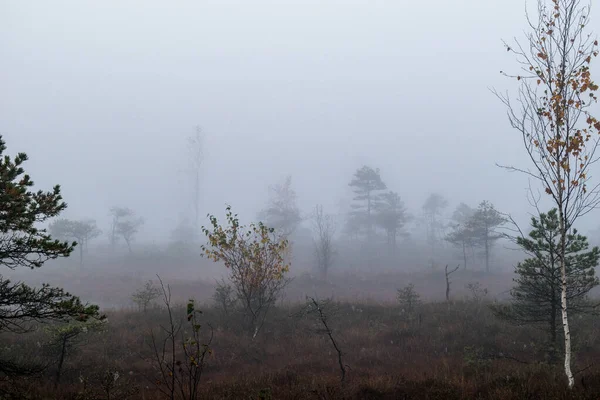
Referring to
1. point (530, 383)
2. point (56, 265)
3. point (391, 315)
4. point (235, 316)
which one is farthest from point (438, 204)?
point (56, 265)

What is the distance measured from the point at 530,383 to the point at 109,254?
59.6m

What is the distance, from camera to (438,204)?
64438 millimetres

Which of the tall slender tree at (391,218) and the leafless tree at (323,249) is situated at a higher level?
the tall slender tree at (391,218)

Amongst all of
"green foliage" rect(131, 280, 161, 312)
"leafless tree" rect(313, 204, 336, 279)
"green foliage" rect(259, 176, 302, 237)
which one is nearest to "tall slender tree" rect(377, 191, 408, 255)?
"leafless tree" rect(313, 204, 336, 279)

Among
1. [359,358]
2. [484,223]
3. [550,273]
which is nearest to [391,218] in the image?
[484,223]

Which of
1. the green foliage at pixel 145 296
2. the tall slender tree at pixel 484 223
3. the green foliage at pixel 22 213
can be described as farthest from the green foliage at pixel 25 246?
the tall slender tree at pixel 484 223

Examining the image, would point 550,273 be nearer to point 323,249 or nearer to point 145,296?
point 145,296

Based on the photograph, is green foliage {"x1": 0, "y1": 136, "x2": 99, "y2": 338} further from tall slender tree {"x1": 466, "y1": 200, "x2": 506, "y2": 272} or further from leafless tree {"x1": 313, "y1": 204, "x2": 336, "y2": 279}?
tall slender tree {"x1": 466, "y1": 200, "x2": 506, "y2": 272}

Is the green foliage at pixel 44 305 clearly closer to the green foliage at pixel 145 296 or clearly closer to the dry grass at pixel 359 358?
the dry grass at pixel 359 358

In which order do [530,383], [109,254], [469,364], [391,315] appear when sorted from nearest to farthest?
[530,383] < [469,364] < [391,315] < [109,254]

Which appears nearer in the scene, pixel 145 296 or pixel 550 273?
pixel 550 273

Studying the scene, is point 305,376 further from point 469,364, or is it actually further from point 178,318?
point 178,318

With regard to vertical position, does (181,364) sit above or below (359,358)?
above

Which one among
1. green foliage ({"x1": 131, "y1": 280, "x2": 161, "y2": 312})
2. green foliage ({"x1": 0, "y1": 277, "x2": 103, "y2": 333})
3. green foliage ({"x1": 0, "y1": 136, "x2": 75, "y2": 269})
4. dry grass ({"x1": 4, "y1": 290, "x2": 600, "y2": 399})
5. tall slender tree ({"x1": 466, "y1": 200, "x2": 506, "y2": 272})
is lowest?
dry grass ({"x1": 4, "y1": 290, "x2": 600, "y2": 399})
